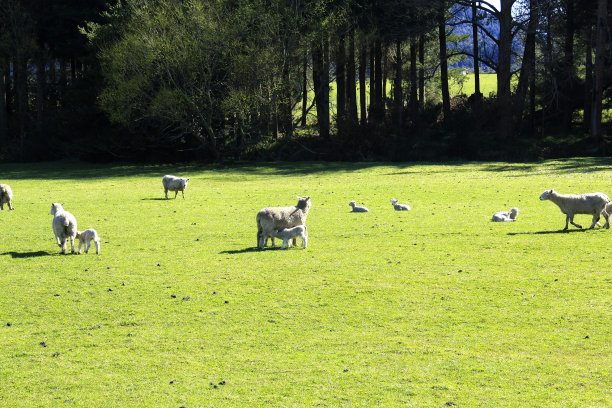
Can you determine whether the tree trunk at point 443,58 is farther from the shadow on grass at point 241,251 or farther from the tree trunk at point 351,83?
the shadow on grass at point 241,251

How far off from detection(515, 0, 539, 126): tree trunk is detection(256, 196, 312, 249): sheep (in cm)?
3893

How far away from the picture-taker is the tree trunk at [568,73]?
55.2 meters

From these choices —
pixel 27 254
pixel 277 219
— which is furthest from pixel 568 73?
pixel 27 254

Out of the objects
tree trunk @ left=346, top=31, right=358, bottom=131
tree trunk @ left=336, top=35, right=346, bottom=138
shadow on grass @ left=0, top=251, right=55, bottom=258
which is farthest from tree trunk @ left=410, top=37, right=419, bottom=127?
shadow on grass @ left=0, top=251, right=55, bottom=258

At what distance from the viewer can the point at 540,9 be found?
5256cm

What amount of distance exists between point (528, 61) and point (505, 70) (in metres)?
1.97

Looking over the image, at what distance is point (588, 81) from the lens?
56.7m

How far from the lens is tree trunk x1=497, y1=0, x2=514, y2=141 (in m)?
54.4

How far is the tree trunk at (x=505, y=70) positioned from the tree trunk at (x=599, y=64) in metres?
6.66

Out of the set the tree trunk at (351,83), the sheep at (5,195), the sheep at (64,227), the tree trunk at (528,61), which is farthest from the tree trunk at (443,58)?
the sheep at (64,227)

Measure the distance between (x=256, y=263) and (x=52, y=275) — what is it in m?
4.92

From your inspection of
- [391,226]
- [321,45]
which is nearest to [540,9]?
[321,45]

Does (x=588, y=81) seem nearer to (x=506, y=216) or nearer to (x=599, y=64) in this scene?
(x=599, y=64)

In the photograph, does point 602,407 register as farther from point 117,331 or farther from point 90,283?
point 90,283
